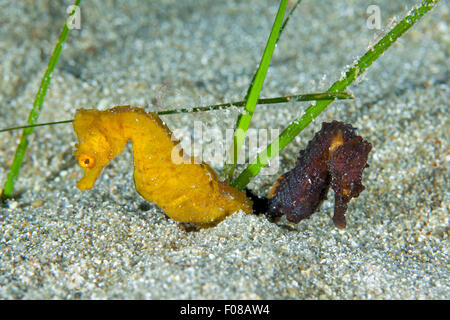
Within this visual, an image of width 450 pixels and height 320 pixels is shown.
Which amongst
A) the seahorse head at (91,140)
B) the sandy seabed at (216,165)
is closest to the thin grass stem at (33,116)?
the sandy seabed at (216,165)

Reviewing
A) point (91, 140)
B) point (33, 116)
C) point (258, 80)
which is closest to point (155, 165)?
point (91, 140)

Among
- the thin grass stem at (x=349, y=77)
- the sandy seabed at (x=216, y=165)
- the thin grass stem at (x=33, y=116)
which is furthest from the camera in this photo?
the thin grass stem at (x=33, y=116)

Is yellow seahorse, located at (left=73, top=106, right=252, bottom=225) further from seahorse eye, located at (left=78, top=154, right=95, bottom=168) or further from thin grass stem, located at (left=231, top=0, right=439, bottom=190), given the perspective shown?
thin grass stem, located at (left=231, top=0, right=439, bottom=190)

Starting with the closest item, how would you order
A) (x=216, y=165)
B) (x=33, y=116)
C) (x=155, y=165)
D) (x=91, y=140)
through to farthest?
(x=91, y=140), (x=155, y=165), (x=33, y=116), (x=216, y=165)

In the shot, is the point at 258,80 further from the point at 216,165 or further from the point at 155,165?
the point at 216,165

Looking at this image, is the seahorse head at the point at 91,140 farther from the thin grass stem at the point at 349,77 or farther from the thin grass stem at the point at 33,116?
the thin grass stem at the point at 349,77

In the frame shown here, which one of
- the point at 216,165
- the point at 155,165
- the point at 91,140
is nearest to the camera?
the point at 91,140

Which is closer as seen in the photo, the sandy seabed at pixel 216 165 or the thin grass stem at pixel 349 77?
the sandy seabed at pixel 216 165

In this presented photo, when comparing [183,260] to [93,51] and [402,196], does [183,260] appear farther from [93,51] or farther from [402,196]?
[93,51]

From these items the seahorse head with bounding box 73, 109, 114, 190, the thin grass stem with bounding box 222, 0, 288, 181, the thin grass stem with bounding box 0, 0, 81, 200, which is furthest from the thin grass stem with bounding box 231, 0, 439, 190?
the thin grass stem with bounding box 0, 0, 81, 200
